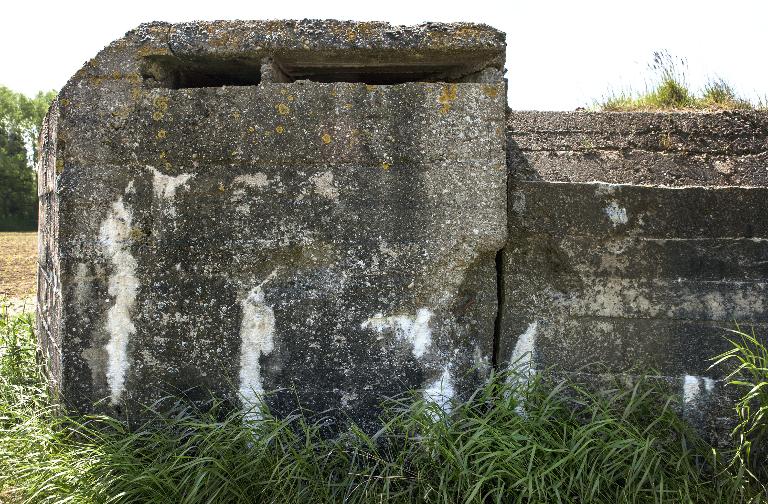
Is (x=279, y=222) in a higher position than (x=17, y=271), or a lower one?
higher

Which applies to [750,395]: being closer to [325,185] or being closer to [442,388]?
[442,388]

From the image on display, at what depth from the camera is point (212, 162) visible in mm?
2668

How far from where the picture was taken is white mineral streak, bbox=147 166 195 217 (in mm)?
2684

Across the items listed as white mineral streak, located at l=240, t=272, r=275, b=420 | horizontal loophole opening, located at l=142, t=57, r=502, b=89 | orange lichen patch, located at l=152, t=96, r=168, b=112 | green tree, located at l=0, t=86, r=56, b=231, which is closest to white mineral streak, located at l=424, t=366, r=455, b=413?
white mineral streak, located at l=240, t=272, r=275, b=420

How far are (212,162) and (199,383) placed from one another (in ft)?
3.08

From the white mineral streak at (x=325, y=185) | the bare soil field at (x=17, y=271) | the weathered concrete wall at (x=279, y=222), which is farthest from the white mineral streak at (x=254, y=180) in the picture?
the bare soil field at (x=17, y=271)

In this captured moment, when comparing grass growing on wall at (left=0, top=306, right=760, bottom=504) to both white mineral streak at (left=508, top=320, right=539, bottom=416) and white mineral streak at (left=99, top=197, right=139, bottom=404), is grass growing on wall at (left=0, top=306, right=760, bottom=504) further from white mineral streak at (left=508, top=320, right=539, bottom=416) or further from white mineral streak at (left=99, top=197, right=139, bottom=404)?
white mineral streak at (left=99, top=197, right=139, bottom=404)

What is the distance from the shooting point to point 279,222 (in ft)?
8.73

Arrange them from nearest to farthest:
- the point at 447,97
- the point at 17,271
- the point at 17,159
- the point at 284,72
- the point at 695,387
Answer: the point at 447,97 → the point at 695,387 → the point at 284,72 → the point at 17,271 → the point at 17,159

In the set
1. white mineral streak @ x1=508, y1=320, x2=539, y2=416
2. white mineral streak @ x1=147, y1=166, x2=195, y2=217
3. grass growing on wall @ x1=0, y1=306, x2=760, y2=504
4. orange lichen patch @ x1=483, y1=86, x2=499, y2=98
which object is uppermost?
orange lichen patch @ x1=483, y1=86, x2=499, y2=98

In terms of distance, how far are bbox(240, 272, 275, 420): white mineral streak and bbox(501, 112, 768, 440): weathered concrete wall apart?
1.02m

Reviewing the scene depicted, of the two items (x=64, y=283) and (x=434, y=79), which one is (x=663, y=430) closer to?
(x=434, y=79)

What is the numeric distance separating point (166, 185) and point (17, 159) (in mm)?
32535

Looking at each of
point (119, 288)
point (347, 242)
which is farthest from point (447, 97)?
point (119, 288)
